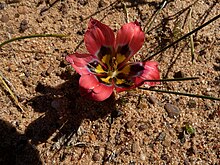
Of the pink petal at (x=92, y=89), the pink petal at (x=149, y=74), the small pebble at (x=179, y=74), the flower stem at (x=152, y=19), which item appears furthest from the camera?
the flower stem at (x=152, y=19)

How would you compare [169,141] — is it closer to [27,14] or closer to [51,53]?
[51,53]

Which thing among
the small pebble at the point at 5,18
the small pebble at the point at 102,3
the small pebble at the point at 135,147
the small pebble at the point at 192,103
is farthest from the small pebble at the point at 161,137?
the small pebble at the point at 5,18

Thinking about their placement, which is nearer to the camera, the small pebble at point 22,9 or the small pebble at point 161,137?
the small pebble at point 161,137

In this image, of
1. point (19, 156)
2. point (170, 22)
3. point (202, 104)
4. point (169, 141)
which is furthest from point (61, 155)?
point (170, 22)

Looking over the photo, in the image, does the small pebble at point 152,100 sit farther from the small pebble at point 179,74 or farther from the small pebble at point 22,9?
the small pebble at point 22,9

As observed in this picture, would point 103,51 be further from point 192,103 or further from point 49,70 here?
point 192,103

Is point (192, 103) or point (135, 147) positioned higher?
point (192, 103)

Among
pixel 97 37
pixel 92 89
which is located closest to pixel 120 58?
pixel 97 37
